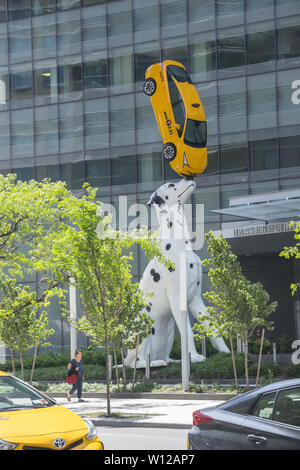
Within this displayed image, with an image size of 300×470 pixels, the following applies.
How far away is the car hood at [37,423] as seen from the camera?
8.48 metres

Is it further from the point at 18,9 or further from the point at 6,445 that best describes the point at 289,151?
the point at 6,445

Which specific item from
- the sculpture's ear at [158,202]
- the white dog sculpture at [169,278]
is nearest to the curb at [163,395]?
the white dog sculpture at [169,278]

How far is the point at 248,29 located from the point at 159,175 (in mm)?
8292

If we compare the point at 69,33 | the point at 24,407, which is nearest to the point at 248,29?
the point at 69,33

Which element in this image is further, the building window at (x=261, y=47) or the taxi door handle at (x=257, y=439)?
the building window at (x=261, y=47)

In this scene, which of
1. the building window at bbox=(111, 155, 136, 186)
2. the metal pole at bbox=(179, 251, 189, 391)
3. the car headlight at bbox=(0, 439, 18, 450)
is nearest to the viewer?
the car headlight at bbox=(0, 439, 18, 450)

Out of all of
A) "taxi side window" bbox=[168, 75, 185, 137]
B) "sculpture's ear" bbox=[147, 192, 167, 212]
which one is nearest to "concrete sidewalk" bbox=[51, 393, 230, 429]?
"sculpture's ear" bbox=[147, 192, 167, 212]

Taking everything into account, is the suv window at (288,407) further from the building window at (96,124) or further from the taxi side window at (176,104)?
the building window at (96,124)

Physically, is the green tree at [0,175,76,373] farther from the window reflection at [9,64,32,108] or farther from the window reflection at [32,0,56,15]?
the window reflection at [32,0,56,15]

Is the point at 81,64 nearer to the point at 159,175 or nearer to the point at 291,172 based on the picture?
the point at 159,175

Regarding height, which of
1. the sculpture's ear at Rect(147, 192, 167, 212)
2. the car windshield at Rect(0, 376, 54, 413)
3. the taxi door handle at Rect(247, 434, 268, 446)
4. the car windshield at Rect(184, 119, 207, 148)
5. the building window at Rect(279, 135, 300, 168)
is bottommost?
the taxi door handle at Rect(247, 434, 268, 446)

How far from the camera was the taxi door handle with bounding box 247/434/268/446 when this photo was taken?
7441 millimetres

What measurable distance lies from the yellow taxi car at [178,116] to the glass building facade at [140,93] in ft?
25.9
